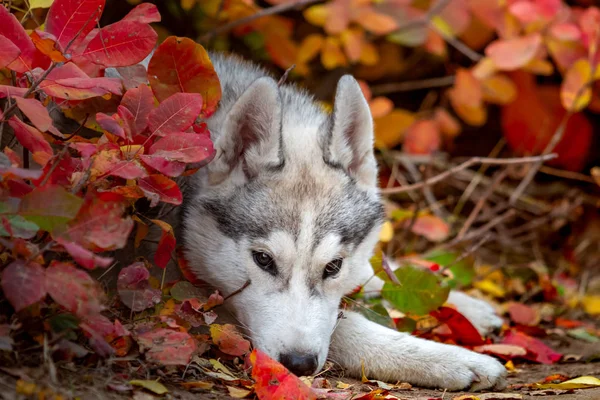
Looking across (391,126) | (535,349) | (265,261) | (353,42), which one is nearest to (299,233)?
(265,261)

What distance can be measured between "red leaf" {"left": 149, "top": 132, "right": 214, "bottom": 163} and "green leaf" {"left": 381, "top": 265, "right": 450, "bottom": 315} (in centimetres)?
151

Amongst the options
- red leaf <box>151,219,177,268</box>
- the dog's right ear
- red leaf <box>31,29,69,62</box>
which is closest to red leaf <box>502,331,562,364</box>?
the dog's right ear

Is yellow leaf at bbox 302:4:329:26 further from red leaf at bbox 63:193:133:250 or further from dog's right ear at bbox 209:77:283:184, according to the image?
red leaf at bbox 63:193:133:250

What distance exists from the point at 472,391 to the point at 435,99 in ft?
16.7

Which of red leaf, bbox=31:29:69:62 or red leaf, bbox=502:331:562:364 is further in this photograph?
red leaf, bbox=502:331:562:364

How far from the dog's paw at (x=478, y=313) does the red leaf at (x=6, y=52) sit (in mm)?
3132

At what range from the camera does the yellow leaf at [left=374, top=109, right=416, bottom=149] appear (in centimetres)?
646

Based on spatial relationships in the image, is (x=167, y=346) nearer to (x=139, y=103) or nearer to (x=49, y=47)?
(x=139, y=103)

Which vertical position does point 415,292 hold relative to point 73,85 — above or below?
below

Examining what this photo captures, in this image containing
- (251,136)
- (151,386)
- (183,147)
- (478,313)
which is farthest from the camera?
(478,313)

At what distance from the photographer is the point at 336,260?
3.45 metres

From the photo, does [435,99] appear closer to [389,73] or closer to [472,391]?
[389,73]

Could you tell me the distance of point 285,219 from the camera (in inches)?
130

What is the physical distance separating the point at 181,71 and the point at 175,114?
35 centimetres
